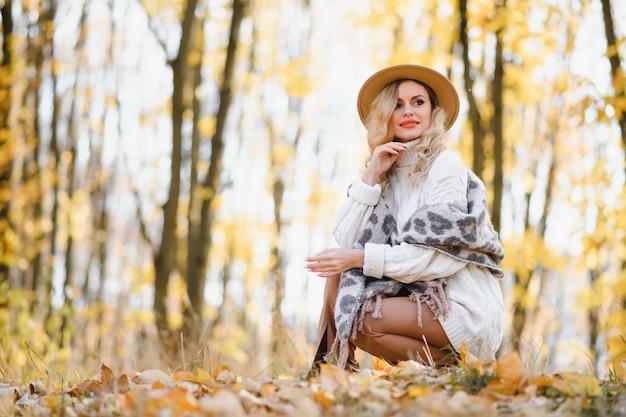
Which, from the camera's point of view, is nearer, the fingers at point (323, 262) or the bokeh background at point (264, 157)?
the fingers at point (323, 262)

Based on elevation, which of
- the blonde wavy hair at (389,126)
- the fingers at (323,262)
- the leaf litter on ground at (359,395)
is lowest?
the leaf litter on ground at (359,395)

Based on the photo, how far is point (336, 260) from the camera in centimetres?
329

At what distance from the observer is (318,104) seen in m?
14.3

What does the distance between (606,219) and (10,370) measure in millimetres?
4371

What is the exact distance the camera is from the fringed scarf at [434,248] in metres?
3.14

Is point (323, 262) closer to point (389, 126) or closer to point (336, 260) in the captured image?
point (336, 260)

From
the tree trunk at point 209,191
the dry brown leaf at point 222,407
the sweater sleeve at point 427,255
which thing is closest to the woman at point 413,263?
the sweater sleeve at point 427,255

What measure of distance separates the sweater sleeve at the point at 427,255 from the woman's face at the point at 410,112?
1.18 ft

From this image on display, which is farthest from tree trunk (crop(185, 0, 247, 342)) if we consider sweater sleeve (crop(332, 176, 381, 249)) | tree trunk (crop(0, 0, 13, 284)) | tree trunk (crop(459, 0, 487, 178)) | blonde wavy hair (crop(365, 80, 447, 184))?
sweater sleeve (crop(332, 176, 381, 249))

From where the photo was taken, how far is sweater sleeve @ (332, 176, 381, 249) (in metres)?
3.49

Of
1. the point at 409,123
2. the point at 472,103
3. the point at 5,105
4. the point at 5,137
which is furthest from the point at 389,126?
the point at 5,105

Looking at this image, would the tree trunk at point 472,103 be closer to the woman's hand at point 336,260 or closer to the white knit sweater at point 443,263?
the white knit sweater at point 443,263

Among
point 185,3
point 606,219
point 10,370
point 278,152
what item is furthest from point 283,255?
point 10,370

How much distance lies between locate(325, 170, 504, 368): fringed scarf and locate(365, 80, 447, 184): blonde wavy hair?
28cm
